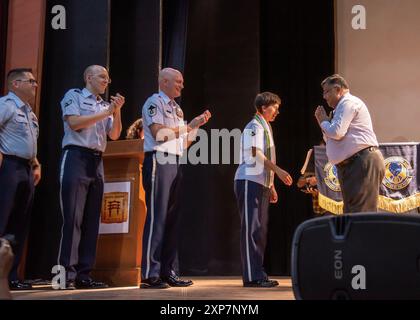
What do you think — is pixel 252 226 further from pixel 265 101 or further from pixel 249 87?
pixel 249 87

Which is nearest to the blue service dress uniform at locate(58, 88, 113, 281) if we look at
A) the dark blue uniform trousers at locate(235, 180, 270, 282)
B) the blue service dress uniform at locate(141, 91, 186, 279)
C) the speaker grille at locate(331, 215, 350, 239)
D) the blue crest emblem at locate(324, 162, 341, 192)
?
the blue service dress uniform at locate(141, 91, 186, 279)

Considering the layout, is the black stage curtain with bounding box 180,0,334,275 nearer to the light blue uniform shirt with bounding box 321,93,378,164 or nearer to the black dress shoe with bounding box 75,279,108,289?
the black dress shoe with bounding box 75,279,108,289

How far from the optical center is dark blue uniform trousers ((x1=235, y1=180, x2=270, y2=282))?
4227 mm

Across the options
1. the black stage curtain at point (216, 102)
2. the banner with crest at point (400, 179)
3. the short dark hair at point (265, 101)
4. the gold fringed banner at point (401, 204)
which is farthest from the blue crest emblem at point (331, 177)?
the black stage curtain at point (216, 102)

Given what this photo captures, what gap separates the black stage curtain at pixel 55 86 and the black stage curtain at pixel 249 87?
1.49m

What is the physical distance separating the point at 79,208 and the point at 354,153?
187 centimetres

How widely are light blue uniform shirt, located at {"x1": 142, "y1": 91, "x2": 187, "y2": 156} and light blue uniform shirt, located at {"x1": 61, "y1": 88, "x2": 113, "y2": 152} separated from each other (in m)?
0.33

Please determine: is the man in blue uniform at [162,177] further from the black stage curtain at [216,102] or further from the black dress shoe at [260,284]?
the black stage curtain at [216,102]

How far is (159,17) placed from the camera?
5.89m

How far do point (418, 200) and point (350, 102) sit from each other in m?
1.49

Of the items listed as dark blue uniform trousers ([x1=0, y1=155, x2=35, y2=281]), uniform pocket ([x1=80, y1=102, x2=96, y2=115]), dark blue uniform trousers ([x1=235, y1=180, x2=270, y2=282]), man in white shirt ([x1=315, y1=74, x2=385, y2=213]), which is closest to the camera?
man in white shirt ([x1=315, y1=74, x2=385, y2=213])

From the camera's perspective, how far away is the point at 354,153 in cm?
382

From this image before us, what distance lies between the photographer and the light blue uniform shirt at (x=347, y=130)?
12.5 ft
